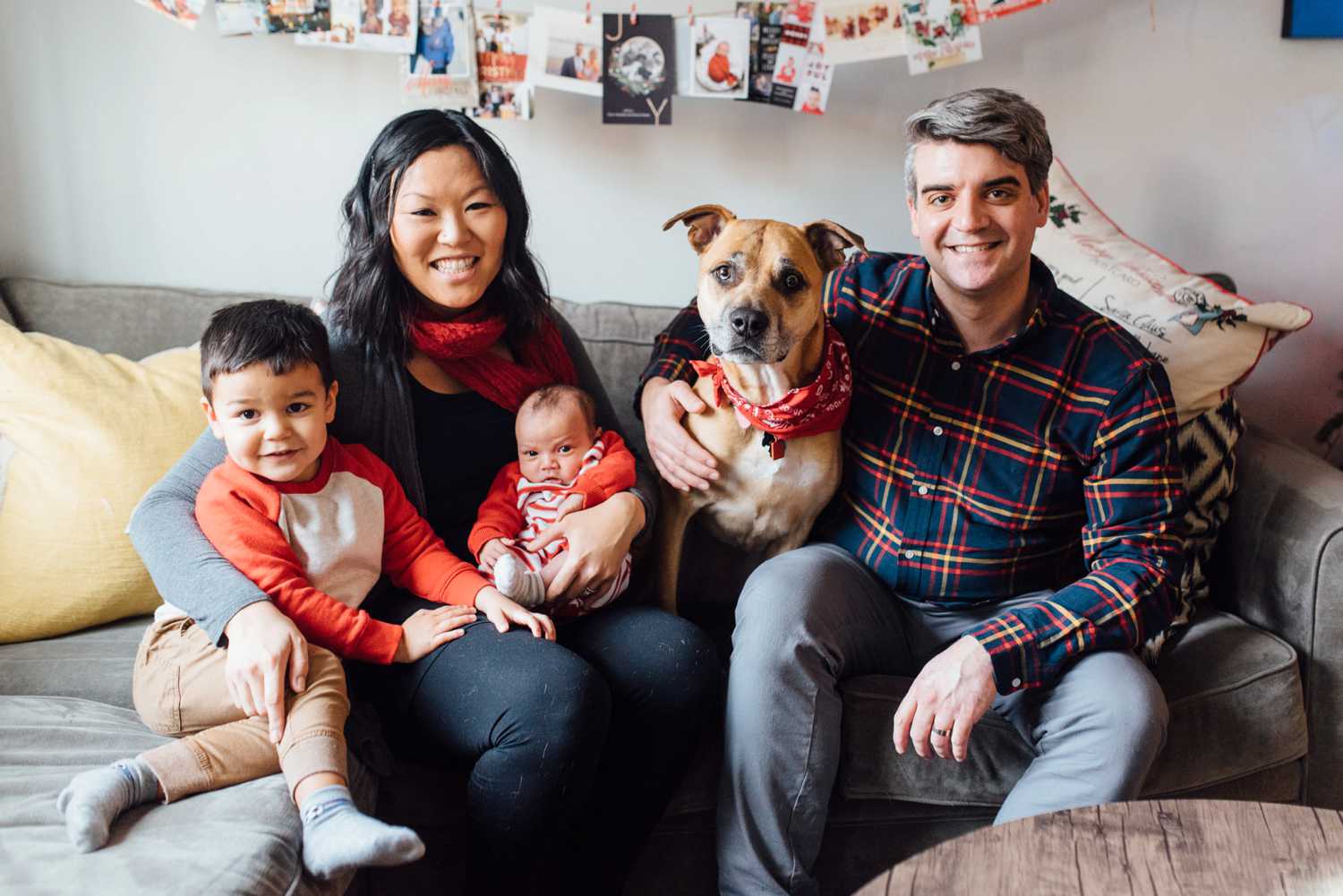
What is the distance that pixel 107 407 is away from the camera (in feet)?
5.58

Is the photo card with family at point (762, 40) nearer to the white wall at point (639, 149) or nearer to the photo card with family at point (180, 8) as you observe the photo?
the white wall at point (639, 149)

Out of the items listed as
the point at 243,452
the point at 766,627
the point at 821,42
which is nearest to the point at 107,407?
the point at 243,452

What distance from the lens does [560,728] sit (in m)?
1.32

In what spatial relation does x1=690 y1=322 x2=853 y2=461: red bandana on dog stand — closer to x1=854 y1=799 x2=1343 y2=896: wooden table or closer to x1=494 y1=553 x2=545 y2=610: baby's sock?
x1=494 y1=553 x2=545 y2=610: baby's sock

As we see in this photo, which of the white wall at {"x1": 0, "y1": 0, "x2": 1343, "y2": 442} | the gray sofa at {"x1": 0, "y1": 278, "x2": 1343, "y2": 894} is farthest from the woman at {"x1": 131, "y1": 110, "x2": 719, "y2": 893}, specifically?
the white wall at {"x1": 0, "y1": 0, "x2": 1343, "y2": 442}

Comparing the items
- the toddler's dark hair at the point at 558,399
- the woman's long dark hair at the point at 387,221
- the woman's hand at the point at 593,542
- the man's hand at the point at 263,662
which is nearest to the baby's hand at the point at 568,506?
the woman's hand at the point at 593,542

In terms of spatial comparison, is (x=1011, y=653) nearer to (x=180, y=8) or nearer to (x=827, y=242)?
(x=827, y=242)

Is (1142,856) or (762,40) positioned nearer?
(1142,856)

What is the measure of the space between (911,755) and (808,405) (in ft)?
1.81

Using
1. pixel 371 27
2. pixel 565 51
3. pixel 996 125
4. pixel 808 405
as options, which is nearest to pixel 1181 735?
pixel 808 405

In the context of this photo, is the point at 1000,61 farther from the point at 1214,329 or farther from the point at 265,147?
the point at 265,147

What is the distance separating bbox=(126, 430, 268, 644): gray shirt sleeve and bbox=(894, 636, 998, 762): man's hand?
87cm

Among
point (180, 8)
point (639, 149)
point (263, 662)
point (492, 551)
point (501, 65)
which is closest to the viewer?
point (263, 662)

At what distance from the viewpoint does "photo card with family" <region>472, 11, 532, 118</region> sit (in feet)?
6.82
